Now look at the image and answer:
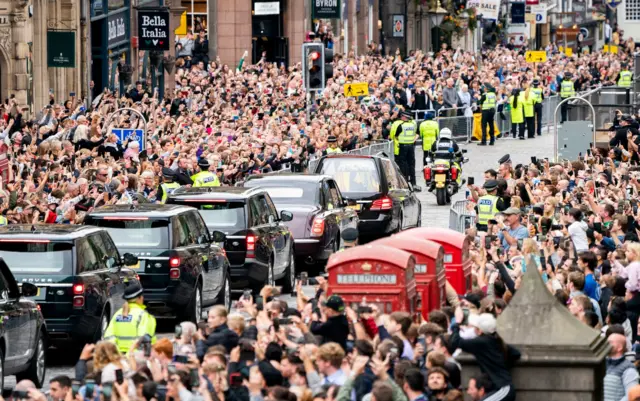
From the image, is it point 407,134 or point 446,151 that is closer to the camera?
point 446,151

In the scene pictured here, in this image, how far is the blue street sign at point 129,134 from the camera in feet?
102

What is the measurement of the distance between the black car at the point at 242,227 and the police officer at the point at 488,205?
288cm

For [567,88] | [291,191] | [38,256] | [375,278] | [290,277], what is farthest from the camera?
[567,88]

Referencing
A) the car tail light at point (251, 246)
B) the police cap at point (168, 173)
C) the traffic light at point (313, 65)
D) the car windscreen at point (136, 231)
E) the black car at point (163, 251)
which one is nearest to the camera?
the black car at point (163, 251)

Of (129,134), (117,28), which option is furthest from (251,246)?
(117,28)

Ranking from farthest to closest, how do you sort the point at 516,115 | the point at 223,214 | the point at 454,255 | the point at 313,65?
the point at 516,115 → the point at 313,65 → the point at 223,214 → the point at 454,255

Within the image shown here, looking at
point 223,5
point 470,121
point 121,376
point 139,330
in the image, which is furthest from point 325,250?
point 223,5

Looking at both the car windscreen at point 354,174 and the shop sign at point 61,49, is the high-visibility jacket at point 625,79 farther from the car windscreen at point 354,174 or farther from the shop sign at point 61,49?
the car windscreen at point 354,174

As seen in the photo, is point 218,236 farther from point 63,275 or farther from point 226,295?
point 63,275

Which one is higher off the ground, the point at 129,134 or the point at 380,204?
the point at 129,134

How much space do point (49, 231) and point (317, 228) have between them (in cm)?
753

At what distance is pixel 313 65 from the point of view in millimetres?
39438

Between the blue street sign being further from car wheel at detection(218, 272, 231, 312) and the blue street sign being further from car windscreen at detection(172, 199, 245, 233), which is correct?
car wheel at detection(218, 272, 231, 312)

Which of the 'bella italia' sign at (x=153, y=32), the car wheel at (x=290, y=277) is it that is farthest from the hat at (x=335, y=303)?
the 'bella italia' sign at (x=153, y=32)
